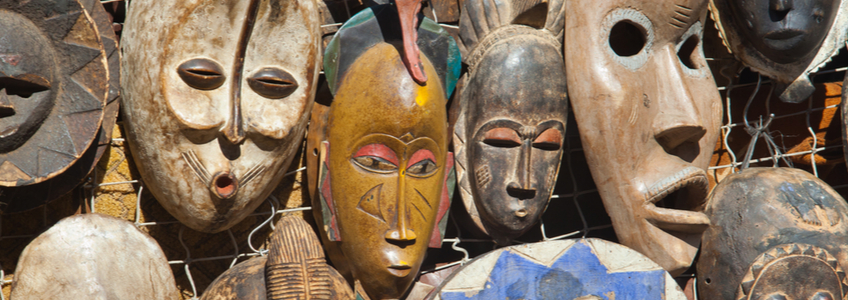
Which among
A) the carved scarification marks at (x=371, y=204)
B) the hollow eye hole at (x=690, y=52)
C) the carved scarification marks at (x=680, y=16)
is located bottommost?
the carved scarification marks at (x=371, y=204)

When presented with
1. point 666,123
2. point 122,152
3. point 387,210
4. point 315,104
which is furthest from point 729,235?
point 122,152

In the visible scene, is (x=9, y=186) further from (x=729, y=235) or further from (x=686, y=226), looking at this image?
(x=729, y=235)

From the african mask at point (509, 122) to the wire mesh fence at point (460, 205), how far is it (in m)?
0.09

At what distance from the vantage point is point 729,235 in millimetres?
1330

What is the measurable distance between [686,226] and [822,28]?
20.5 inches

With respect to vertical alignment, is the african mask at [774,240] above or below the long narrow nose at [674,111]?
below

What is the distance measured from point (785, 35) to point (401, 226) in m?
0.88

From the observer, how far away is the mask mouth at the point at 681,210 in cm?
128

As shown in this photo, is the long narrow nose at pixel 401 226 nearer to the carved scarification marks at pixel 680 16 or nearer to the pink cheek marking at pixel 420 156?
the pink cheek marking at pixel 420 156

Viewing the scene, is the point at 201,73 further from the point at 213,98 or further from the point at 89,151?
the point at 89,151

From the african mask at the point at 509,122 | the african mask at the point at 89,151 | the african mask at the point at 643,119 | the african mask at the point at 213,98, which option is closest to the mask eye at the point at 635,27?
the african mask at the point at 643,119

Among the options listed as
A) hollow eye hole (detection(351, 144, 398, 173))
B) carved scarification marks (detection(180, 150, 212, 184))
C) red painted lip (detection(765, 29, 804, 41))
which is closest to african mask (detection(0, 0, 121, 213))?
carved scarification marks (detection(180, 150, 212, 184))

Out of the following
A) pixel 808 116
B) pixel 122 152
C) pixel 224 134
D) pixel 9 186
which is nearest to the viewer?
pixel 9 186

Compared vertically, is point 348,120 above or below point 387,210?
above
